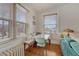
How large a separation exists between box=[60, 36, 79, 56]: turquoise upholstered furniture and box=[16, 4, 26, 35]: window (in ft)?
1.96

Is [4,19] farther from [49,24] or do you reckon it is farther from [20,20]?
[49,24]

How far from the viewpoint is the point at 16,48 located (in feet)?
4.99

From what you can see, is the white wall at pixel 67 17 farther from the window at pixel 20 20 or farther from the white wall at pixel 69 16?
the window at pixel 20 20

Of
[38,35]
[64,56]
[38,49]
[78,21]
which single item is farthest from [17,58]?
[78,21]

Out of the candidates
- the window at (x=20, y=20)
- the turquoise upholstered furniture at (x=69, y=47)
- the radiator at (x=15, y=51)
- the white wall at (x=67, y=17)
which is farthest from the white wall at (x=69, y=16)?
the radiator at (x=15, y=51)

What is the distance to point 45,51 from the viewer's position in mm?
1555

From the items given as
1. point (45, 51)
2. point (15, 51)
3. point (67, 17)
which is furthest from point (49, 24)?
point (15, 51)

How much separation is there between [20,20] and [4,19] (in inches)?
8.6

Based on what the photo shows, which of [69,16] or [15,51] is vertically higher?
[69,16]

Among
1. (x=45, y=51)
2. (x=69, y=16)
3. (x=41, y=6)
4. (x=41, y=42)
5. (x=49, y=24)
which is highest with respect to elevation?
(x=41, y=6)

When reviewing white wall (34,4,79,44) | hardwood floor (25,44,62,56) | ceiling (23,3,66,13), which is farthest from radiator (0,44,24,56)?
ceiling (23,3,66,13)

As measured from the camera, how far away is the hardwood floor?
60.0 inches

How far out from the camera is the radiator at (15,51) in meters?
1.47

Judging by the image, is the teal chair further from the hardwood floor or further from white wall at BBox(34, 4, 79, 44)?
white wall at BBox(34, 4, 79, 44)
